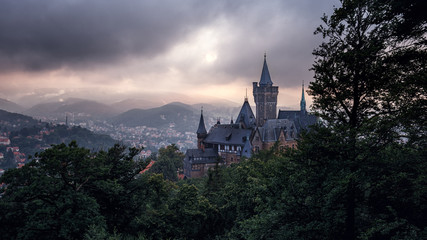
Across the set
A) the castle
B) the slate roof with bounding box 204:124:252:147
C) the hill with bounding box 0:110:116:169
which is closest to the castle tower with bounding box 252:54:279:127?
the castle

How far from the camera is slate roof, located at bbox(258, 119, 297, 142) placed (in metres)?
59.2

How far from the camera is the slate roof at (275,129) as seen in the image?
2329 inches

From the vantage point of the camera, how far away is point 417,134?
11008mm

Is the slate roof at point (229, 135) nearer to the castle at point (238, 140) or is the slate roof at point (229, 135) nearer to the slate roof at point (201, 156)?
the castle at point (238, 140)

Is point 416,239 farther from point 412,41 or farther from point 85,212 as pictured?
point 85,212

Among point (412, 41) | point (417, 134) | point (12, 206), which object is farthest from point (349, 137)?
point (12, 206)

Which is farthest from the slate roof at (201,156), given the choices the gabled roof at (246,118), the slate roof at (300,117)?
the slate roof at (300,117)

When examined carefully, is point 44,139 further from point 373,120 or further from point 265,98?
point 373,120

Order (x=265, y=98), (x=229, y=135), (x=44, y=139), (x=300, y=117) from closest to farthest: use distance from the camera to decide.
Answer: (x=229, y=135) < (x=300, y=117) < (x=265, y=98) < (x=44, y=139)

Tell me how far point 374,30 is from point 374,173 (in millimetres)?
6359

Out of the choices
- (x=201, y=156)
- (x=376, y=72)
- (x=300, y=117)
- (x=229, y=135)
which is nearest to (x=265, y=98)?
(x=300, y=117)

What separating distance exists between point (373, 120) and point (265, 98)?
7099cm

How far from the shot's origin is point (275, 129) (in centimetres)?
6069

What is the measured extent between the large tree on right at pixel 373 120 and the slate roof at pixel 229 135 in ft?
147
